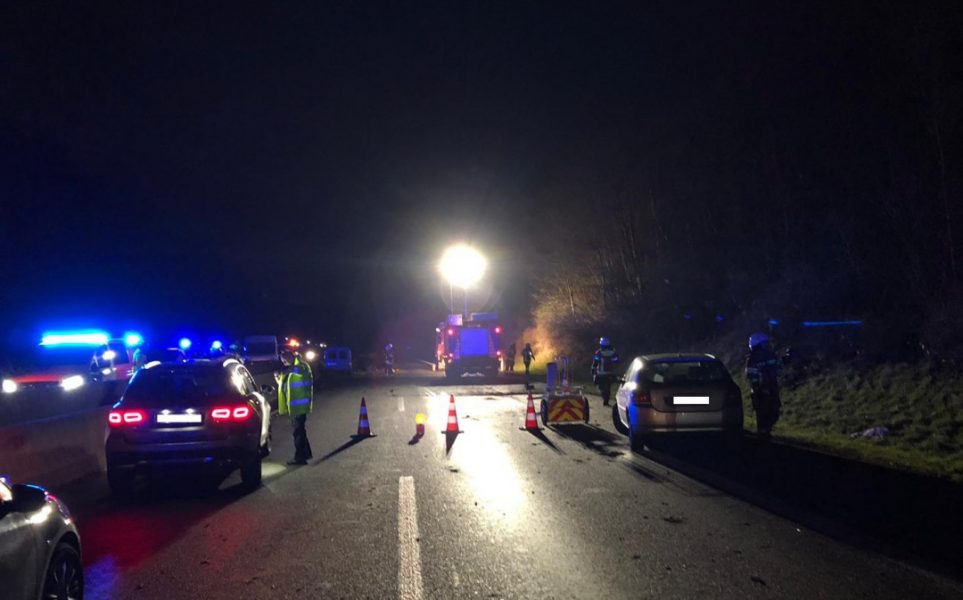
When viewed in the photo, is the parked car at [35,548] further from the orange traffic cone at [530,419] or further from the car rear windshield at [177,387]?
the orange traffic cone at [530,419]

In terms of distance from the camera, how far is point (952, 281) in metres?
17.2

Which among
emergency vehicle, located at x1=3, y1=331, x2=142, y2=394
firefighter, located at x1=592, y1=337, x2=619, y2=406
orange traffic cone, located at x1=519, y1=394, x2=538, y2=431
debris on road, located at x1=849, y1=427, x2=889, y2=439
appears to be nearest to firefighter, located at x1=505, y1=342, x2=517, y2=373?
firefighter, located at x1=592, y1=337, x2=619, y2=406

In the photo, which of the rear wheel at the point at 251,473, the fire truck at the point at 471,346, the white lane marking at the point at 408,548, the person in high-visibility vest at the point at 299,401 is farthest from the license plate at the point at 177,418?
the fire truck at the point at 471,346

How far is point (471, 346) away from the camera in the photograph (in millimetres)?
39281

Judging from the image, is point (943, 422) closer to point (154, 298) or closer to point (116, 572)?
point (116, 572)

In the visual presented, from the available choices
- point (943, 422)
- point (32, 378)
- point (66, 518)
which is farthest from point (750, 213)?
point (66, 518)

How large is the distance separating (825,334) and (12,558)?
19265mm

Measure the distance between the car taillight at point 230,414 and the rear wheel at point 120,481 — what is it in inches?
44.8

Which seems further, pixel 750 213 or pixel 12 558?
pixel 750 213

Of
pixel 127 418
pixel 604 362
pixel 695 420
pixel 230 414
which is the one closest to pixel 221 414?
pixel 230 414

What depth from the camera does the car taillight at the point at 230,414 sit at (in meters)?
9.87

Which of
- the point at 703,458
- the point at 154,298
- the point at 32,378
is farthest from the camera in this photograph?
the point at 154,298

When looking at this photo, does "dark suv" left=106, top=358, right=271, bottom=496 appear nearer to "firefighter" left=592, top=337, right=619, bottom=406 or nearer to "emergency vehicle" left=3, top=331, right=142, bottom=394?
"firefighter" left=592, top=337, right=619, bottom=406

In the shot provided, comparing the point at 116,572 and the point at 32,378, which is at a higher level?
the point at 32,378
